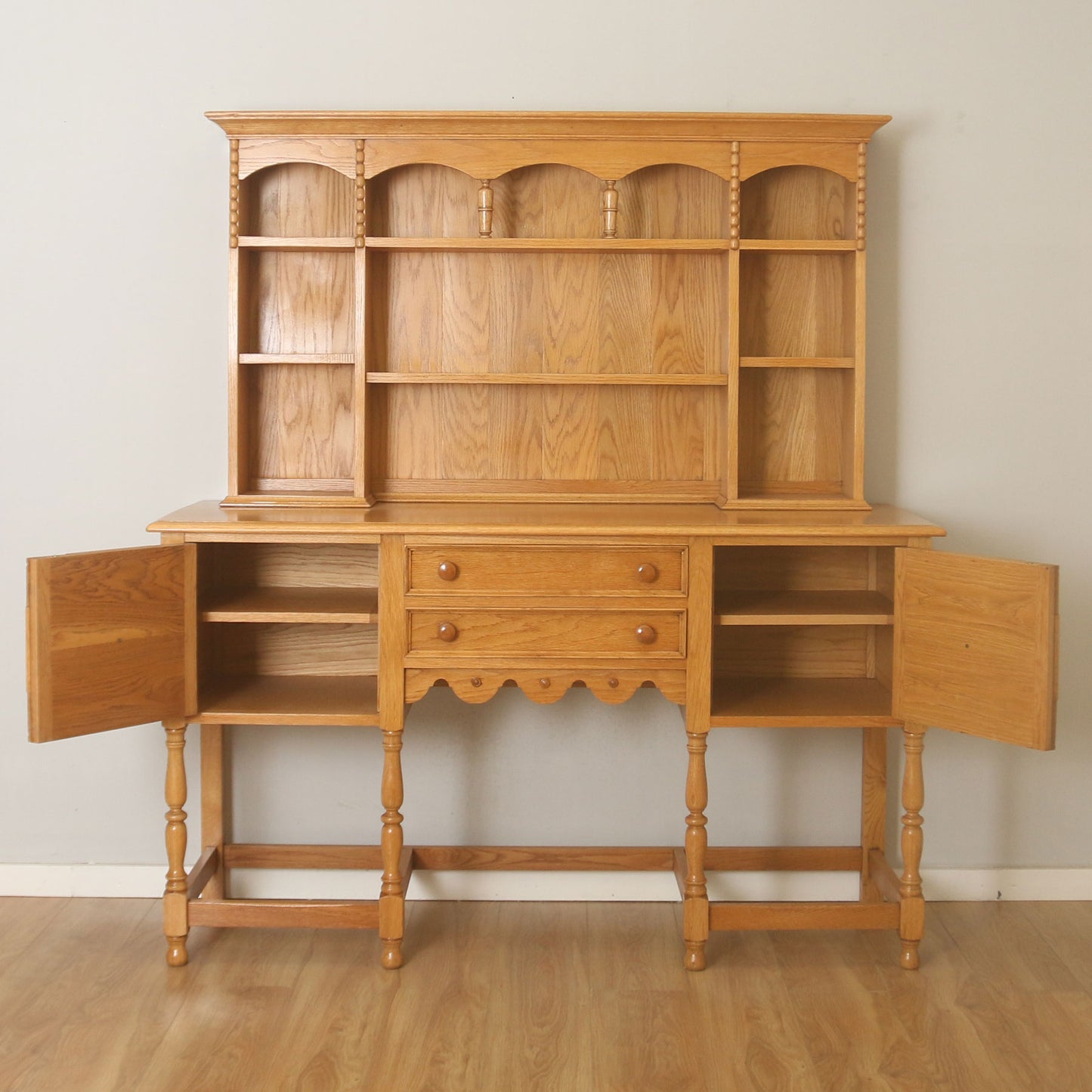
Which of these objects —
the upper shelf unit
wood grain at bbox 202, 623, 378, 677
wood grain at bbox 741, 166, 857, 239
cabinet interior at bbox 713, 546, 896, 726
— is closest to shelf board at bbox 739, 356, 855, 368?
the upper shelf unit

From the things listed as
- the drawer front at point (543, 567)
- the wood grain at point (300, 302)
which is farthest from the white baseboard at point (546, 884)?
the wood grain at point (300, 302)

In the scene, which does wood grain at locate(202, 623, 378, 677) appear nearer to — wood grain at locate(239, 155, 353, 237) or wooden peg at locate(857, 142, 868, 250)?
wood grain at locate(239, 155, 353, 237)

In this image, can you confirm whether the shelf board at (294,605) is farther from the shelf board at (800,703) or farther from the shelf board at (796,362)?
the shelf board at (796,362)

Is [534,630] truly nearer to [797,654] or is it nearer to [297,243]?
[797,654]

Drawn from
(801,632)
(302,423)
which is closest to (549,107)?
(302,423)

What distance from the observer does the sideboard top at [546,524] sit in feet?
8.68

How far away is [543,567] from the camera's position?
269 cm

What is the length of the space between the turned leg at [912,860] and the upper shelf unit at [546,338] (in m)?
0.72

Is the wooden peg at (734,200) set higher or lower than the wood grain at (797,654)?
higher

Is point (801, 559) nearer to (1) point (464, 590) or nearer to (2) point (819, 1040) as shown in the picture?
(1) point (464, 590)

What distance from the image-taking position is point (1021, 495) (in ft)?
10.3

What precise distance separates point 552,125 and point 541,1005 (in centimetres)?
213

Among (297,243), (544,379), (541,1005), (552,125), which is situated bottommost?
(541,1005)

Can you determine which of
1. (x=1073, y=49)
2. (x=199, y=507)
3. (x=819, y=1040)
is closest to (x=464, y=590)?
(x=199, y=507)
